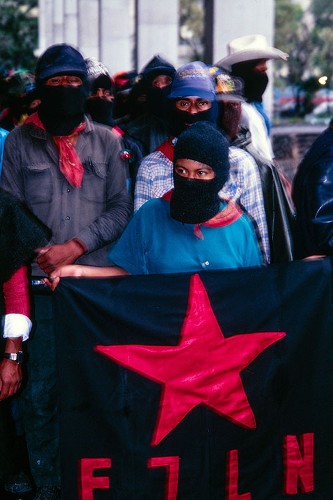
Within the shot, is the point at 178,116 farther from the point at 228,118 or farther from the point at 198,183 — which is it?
the point at 198,183

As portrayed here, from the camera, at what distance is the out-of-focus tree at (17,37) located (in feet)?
196

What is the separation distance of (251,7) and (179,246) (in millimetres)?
6639

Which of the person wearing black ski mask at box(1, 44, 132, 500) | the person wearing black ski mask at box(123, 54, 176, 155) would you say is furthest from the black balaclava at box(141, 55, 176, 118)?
the person wearing black ski mask at box(1, 44, 132, 500)

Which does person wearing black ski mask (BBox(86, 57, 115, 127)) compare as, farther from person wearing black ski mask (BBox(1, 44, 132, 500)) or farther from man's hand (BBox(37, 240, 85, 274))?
man's hand (BBox(37, 240, 85, 274))

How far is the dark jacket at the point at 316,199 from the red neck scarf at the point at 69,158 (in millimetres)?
1101

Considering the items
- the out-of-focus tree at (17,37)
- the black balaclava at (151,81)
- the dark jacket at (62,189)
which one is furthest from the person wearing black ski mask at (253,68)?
the out-of-focus tree at (17,37)

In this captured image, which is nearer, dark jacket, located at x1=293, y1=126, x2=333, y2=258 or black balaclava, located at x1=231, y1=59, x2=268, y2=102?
dark jacket, located at x1=293, y1=126, x2=333, y2=258

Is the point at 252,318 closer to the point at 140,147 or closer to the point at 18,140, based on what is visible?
the point at 18,140

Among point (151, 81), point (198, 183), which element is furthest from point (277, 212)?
point (151, 81)

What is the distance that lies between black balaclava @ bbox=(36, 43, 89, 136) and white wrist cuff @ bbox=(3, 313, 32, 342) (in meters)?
1.25

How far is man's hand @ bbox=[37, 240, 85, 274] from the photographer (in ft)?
13.0

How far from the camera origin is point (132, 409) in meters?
3.80

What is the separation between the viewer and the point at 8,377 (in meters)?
3.62

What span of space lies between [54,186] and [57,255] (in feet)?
1.90
